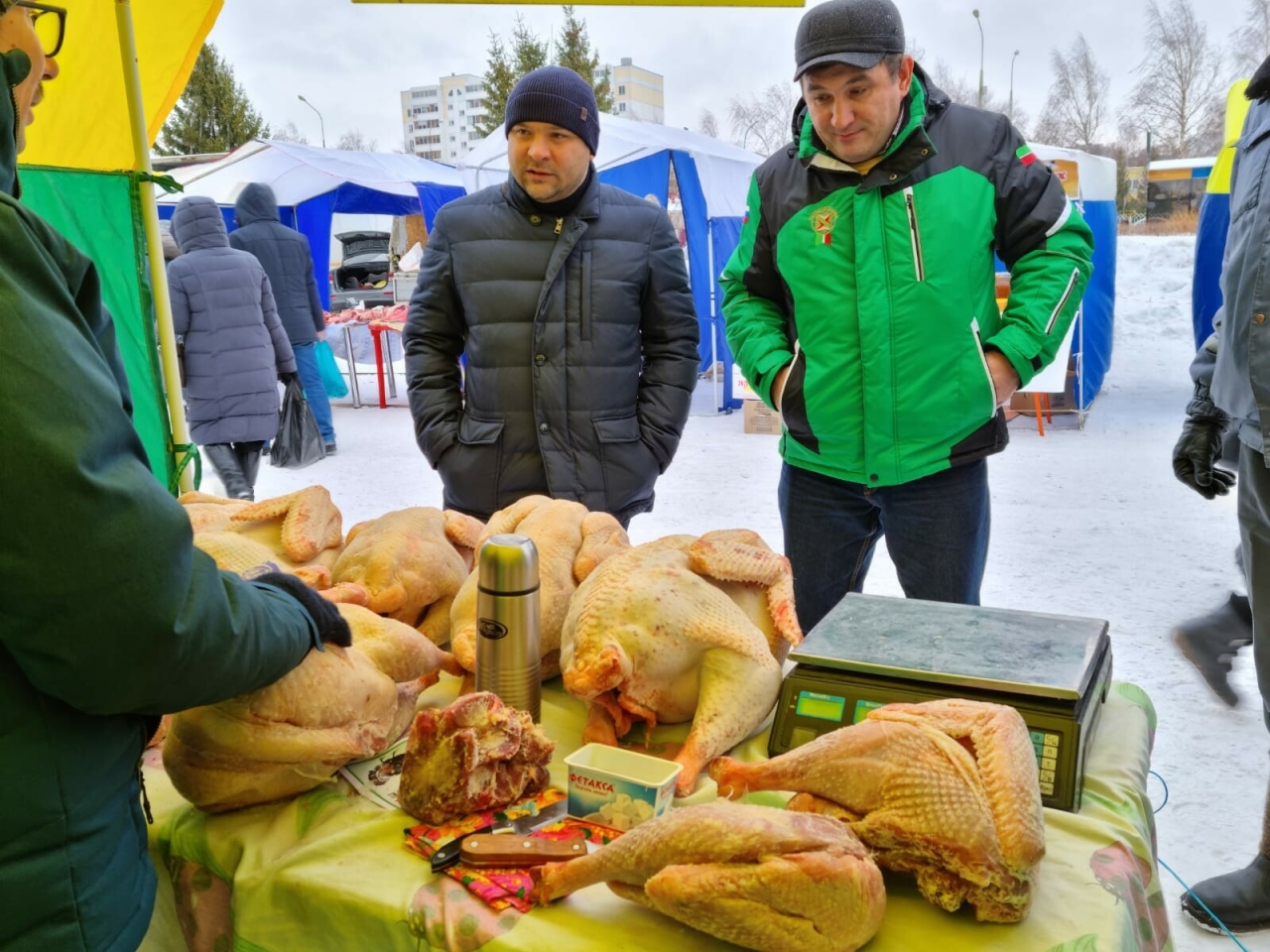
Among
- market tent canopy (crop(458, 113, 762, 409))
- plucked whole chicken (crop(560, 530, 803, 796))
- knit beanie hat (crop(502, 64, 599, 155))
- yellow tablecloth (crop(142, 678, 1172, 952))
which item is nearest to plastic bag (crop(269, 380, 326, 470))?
knit beanie hat (crop(502, 64, 599, 155))

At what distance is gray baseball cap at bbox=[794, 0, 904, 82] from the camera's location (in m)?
2.13

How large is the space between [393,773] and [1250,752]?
3.00m

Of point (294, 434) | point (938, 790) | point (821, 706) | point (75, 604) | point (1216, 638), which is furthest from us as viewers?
point (294, 434)

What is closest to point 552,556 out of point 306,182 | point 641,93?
point 306,182

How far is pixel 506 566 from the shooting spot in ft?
4.65

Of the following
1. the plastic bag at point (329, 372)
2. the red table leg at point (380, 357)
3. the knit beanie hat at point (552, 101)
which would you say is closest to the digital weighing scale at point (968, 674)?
the knit beanie hat at point (552, 101)

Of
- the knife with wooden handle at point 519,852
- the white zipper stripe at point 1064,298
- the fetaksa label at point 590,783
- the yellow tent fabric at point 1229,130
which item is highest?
the yellow tent fabric at point 1229,130

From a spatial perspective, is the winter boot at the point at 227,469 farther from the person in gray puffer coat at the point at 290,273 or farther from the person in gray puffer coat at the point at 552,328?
the person in gray puffer coat at the point at 552,328

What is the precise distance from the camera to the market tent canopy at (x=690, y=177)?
895 cm

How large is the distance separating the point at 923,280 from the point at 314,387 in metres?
6.91

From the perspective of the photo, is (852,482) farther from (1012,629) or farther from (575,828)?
(575,828)

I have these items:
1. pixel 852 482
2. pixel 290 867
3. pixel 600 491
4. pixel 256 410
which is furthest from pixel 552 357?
pixel 256 410

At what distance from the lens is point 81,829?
38.8 inches

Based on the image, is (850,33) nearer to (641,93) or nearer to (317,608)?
(317,608)
